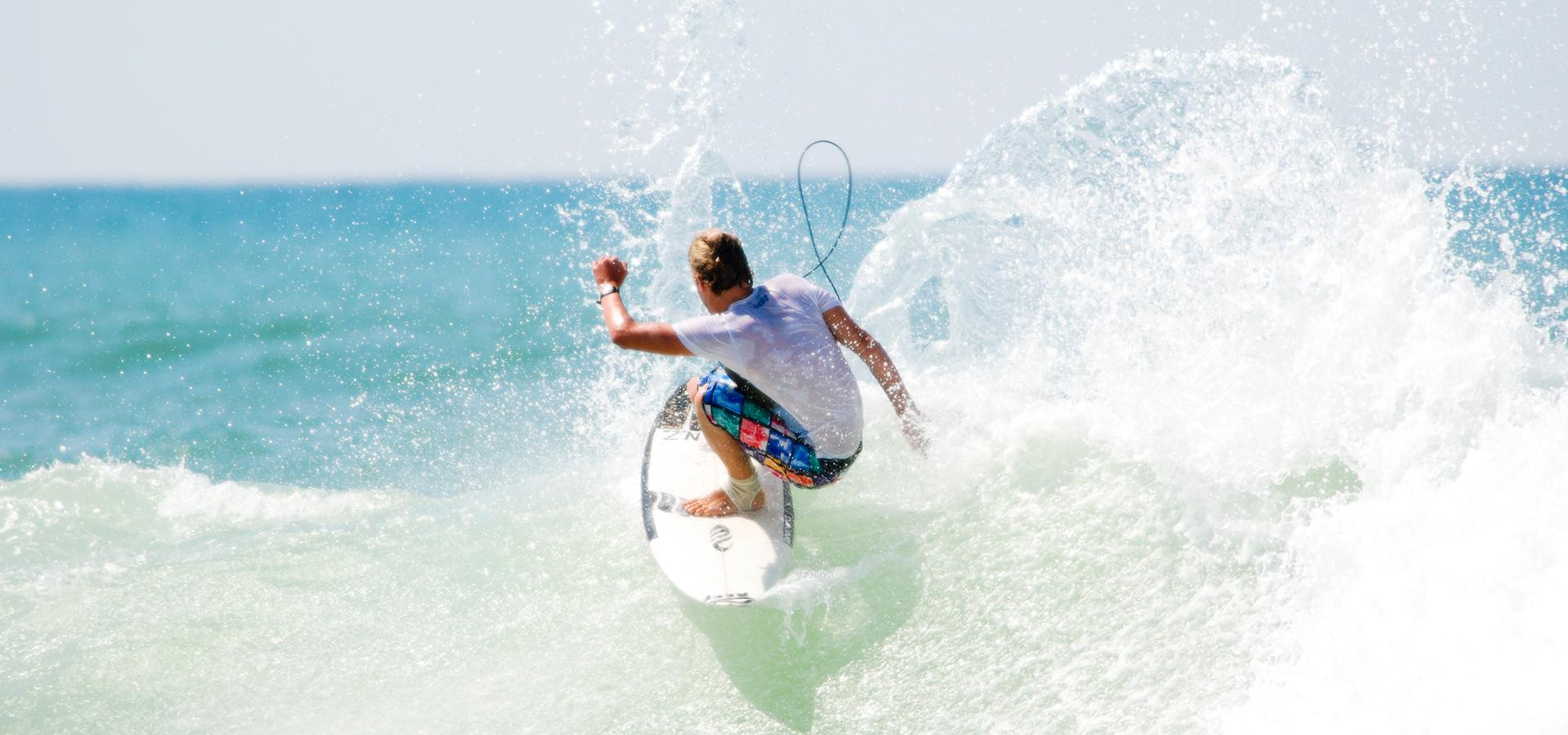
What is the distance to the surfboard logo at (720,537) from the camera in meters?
4.53

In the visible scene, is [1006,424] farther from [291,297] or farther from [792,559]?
[291,297]

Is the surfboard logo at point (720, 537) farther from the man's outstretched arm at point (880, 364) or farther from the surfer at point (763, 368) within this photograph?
the man's outstretched arm at point (880, 364)

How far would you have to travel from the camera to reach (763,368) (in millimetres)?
4246

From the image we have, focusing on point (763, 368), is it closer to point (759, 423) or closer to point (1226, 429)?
point (759, 423)

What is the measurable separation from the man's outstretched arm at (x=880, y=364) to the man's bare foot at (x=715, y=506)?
2.61 feet

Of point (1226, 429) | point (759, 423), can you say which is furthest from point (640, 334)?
point (1226, 429)

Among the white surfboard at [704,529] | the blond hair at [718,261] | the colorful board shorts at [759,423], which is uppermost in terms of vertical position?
the blond hair at [718,261]

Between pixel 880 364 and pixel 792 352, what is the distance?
67 centimetres

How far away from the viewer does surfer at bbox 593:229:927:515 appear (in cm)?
411

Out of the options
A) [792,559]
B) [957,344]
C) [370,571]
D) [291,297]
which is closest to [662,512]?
[792,559]

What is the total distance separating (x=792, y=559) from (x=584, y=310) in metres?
10.3

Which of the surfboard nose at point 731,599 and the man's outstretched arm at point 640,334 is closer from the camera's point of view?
the man's outstretched arm at point 640,334

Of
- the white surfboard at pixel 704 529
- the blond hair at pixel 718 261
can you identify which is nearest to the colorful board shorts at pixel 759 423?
the white surfboard at pixel 704 529

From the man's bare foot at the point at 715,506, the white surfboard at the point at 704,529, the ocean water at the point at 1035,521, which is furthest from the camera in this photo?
the man's bare foot at the point at 715,506
